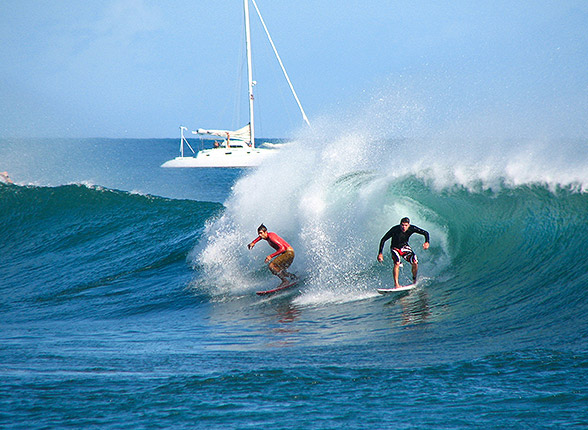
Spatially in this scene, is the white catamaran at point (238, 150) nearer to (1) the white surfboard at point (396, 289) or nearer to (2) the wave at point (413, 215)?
(2) the wave at point (413, 215)

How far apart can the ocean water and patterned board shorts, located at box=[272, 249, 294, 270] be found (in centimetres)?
60

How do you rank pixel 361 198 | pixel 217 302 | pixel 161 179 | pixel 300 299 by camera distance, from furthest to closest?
pixel 161 179, pixel 361 198, pixel 217 302, pixel 300 299

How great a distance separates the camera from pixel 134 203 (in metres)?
21.1

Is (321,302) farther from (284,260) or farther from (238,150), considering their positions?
(238,150)

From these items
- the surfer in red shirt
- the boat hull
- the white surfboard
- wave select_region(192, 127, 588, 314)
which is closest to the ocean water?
wave select_region(192, 127, 588, 314)

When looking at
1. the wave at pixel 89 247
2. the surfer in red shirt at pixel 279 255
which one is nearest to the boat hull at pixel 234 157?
the wave at pixel 89 247

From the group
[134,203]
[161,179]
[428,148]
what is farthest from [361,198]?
[161,179]

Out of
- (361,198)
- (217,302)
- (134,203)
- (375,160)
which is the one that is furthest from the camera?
(134,203)

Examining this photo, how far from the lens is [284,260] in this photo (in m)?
11.1

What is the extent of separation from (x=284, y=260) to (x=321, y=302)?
63.0 inches

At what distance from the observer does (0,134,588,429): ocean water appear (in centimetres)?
511

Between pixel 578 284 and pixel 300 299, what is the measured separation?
4.49m

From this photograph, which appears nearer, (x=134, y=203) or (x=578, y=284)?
(x=578, y=284)

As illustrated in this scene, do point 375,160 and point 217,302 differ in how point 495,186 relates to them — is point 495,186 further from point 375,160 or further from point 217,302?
point 217,302
